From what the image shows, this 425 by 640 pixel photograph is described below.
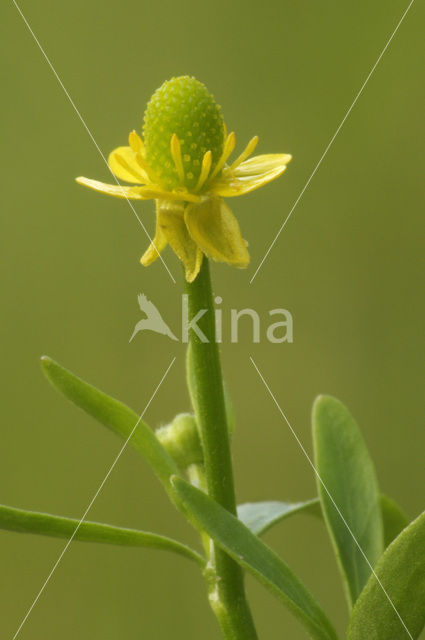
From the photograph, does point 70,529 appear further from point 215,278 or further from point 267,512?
point 215,278

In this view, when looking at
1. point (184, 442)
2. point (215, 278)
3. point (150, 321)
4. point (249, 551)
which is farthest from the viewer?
point (215, 278)

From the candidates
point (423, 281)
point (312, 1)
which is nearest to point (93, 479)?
point (423, 281)

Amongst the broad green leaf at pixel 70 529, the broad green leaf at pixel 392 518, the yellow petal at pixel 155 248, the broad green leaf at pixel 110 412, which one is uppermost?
the yellow petal at pixel 155 248

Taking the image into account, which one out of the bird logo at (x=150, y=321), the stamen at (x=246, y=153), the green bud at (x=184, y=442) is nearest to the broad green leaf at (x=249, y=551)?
the green bud at (x=184, y=442)

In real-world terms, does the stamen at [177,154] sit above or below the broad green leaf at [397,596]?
above

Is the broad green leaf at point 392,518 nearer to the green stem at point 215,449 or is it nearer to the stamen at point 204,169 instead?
the green stem at point 215,449

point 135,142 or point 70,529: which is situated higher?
point 135,142

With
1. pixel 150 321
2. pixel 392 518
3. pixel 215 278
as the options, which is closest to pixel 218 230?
pixel 392 518

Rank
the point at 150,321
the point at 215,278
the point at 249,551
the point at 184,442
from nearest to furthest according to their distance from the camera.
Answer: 1. the point at 249,551
2. the point at 184,442
3. the point at 150,321
4. the point at 215,278
